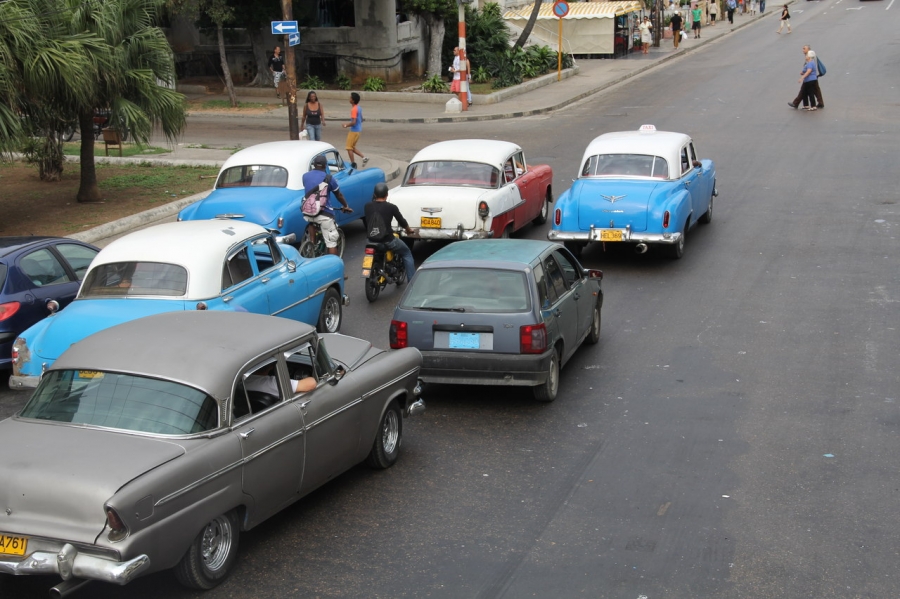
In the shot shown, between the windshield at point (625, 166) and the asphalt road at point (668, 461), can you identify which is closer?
the asphalt road at point (668, 461)

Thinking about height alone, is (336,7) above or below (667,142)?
above

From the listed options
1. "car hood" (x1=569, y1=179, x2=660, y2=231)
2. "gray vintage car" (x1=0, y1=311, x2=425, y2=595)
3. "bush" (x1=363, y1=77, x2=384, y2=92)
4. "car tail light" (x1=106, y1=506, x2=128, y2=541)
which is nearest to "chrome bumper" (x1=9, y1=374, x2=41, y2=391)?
"gray vintage car" (x1=0, y1=311, x2=425, y2=595)

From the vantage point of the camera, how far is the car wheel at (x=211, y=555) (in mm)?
6020

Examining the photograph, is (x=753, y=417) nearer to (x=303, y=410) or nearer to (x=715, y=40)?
(x=303, y=410)

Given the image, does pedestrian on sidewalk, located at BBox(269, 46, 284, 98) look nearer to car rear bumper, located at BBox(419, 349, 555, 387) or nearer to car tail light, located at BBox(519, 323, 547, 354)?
car rear bumper, located at BBox(419, 349, 555, 387)

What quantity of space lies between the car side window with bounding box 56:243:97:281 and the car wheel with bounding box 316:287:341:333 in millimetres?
2605

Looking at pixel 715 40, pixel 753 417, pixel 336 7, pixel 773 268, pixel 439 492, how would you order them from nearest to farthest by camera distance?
pixel 439 492, pixel 753 417, pixel 773 268, pixel 336 7, pixel 715 40

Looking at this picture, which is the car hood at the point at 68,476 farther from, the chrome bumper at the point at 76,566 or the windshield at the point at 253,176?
the windshield at the point at 253,176

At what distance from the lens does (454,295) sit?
31.9ft

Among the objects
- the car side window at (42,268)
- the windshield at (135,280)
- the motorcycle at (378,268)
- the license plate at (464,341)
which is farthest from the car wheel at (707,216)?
the car side window at (42,268)

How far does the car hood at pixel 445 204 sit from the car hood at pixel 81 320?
5.87 m

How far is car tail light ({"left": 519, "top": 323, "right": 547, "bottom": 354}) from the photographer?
9266mm

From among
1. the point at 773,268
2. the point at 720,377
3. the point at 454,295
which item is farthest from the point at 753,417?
the point at 773,268

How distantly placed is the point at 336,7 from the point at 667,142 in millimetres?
25296
